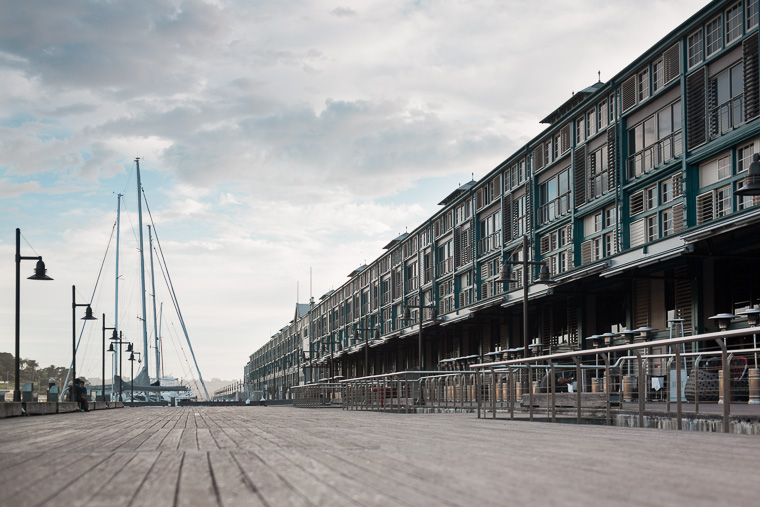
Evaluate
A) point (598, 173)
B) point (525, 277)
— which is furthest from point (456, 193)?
point (525, 277)

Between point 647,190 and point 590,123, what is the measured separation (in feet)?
16.9

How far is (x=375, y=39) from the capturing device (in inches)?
761

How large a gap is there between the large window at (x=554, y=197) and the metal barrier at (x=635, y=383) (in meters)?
20.0

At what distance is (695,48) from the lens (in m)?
25.8

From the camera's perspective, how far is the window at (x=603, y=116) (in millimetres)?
31281

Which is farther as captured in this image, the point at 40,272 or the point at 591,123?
the point at 591,123

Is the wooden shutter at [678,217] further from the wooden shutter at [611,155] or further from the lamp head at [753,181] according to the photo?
the lamp head at [753,181]

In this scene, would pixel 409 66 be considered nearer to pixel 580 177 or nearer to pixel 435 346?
pixel 580 177

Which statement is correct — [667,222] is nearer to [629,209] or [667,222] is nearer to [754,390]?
[629,209]

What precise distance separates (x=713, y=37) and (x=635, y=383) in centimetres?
1542

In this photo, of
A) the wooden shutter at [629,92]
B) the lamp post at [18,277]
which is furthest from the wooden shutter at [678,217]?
the lamp post at [18,277]

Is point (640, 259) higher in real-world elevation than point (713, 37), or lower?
lower

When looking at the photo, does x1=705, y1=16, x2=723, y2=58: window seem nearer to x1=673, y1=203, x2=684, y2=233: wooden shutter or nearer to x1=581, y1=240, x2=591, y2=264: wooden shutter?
x1=673, y1=203, x2=684, y2=233: wooden shutter

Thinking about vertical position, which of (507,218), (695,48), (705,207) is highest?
(695,48)
